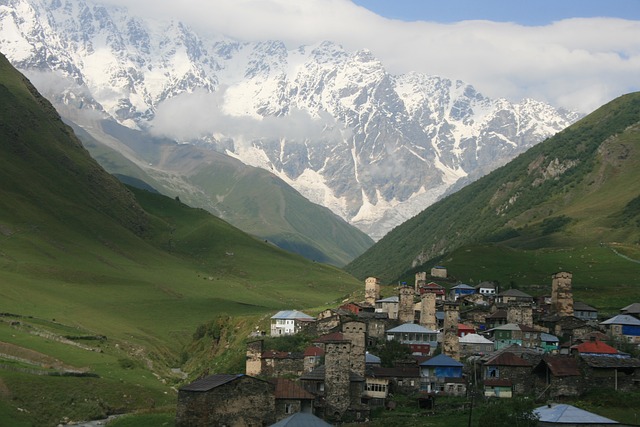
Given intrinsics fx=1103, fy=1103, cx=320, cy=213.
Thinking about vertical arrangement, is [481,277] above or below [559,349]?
above

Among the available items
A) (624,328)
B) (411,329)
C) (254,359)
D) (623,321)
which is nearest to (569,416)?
(254,359)

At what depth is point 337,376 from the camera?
300 ft

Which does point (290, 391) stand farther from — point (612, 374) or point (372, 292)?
point (372, 292)

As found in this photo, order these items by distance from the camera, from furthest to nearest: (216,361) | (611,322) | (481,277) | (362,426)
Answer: (481,277) → (216,361) → (611,322) → (362,426)

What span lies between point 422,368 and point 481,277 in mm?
97078

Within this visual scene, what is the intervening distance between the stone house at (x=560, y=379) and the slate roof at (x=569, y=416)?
12285mm

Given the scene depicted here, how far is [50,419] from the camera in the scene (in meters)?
103

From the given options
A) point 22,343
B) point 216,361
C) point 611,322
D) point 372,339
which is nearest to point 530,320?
point 611,322

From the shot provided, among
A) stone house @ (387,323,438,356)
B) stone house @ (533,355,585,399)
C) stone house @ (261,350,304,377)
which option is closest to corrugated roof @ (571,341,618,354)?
stone house @ (533,355,585,399)

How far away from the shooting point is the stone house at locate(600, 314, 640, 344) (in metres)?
125

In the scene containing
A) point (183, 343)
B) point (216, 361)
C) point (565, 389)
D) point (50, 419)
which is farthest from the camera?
point (183, 343)

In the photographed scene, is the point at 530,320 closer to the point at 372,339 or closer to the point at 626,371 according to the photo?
the point at 372,339

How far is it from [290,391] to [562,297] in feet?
200

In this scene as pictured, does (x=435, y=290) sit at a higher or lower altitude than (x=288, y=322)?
higher
